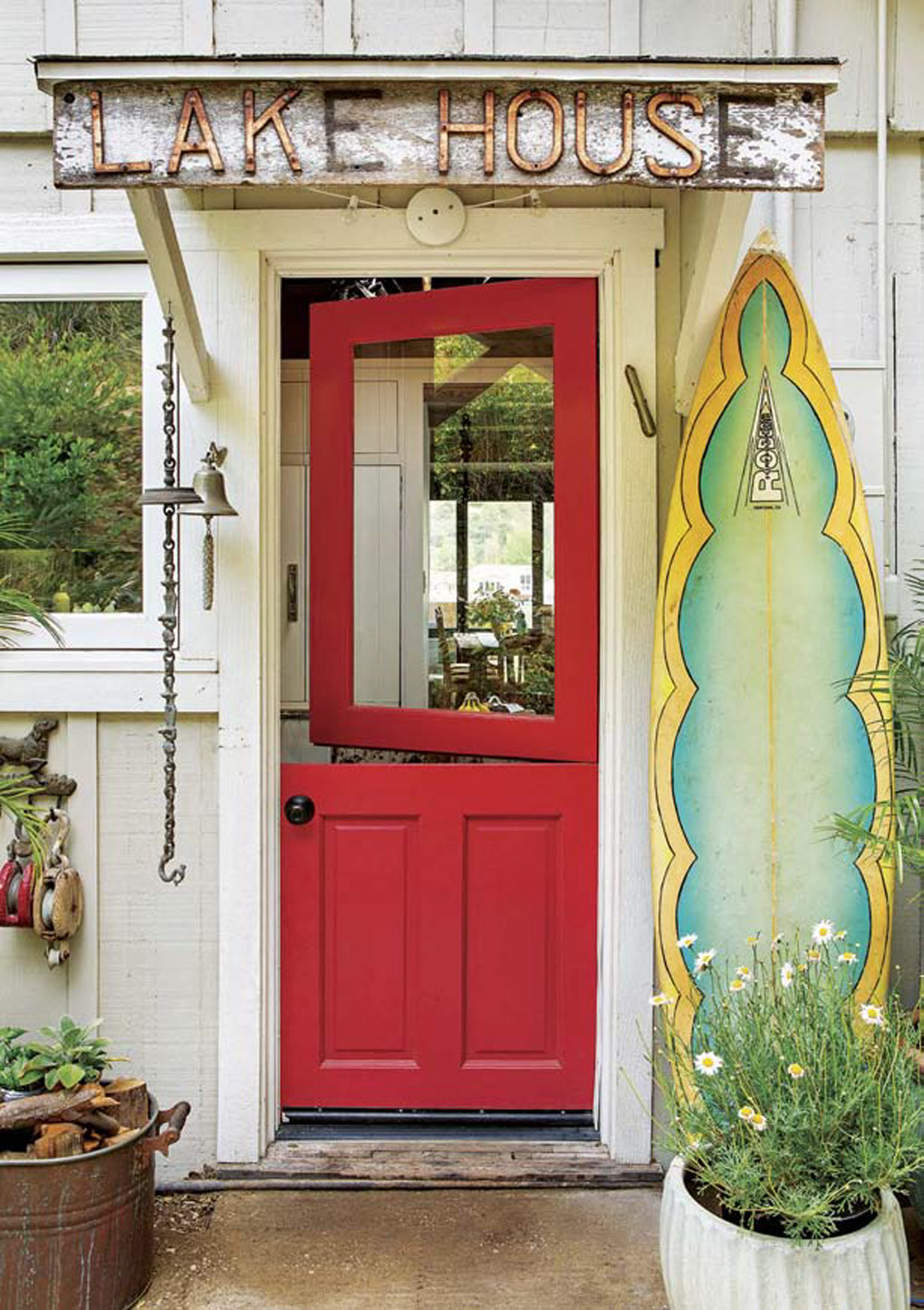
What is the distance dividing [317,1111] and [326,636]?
1194mm

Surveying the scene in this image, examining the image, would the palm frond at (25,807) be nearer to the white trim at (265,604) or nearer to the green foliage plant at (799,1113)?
the white trim at (265,604)

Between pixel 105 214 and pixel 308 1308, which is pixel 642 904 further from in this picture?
pixel 105 214

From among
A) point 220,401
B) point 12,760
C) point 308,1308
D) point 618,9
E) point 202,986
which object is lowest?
point 308,1308

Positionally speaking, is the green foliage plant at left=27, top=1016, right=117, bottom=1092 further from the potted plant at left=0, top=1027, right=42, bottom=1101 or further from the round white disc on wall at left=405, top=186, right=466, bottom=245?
the round white disc on wall at left=405, top=186, right=466, bottom=245

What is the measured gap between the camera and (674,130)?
70.8 inches

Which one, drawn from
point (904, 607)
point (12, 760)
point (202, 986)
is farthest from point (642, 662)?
point (12, 760)

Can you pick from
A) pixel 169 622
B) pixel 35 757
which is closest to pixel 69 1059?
pixel 35 757

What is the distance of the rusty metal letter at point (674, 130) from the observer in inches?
70.7

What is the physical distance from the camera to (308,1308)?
7.02 ft

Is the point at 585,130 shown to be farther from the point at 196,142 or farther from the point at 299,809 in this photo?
the point at 299,809

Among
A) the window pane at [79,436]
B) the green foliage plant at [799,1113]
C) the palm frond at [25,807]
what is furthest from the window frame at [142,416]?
the green foliage plant at [799,1113]

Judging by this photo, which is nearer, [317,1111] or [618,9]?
[618,9]

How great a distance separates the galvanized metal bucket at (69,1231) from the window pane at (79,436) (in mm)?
1248

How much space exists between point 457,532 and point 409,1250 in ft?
5.37
